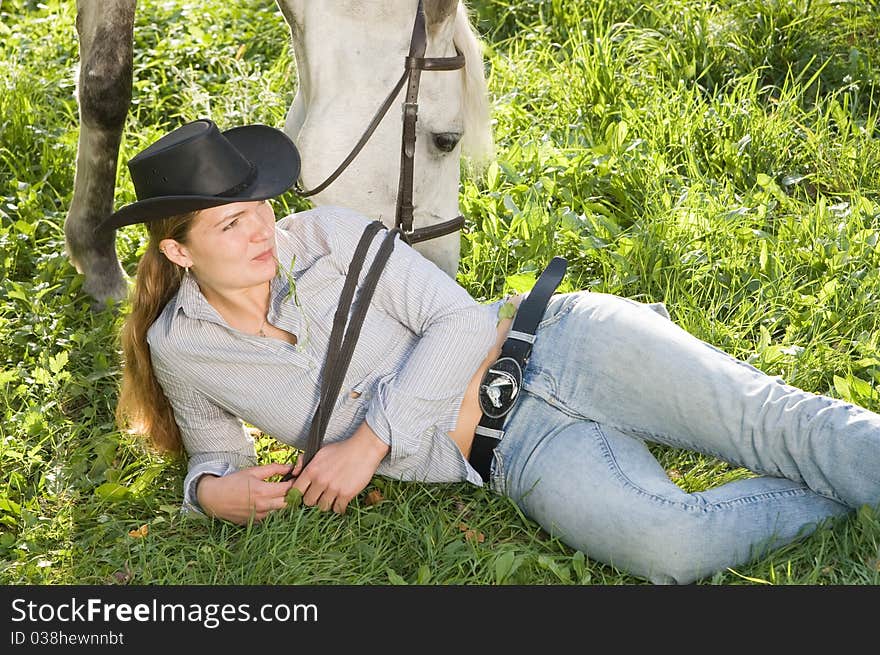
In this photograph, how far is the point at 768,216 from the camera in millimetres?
4223

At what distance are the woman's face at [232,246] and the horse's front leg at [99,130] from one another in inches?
54.6

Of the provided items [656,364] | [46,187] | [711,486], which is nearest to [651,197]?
[711,486]

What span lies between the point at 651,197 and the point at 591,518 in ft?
6.78

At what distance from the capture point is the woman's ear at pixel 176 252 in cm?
248

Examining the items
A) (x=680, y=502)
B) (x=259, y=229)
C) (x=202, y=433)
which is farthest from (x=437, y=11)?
(x=680, y=502)

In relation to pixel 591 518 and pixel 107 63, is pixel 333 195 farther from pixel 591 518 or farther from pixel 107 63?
pixel 591 518

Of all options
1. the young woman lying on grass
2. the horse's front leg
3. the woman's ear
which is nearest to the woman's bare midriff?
the young woman lying on grass

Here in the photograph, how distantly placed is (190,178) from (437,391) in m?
0.73

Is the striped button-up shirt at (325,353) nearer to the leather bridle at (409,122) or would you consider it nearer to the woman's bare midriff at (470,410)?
the woman's bare midriff at (470,410)

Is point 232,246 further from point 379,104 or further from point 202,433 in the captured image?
point 379,104

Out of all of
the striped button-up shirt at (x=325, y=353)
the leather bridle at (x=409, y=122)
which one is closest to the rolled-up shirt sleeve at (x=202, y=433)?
the striped button-up shirt at (x=325, y=353)

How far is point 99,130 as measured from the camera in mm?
3814

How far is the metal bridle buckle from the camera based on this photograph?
101 inches

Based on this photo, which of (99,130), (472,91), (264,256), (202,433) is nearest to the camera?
(264,256)
